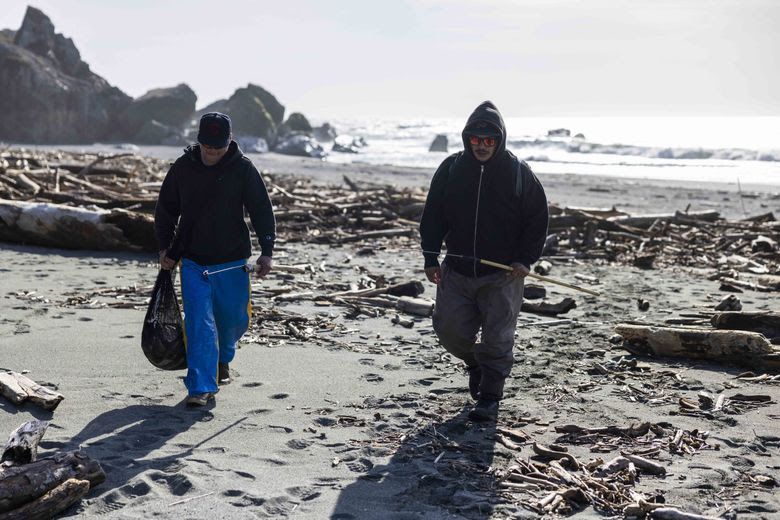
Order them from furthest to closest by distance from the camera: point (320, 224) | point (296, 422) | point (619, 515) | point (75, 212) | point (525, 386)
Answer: point (320, 224)
point (75, 212)
point (525, 386)
point (296, 422)
point (619, 515)

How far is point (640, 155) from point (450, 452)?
171 ft

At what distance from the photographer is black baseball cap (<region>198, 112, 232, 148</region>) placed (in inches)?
221

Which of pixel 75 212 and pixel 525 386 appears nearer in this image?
pixel 525 386

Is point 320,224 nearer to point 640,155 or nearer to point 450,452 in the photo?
point 450,452

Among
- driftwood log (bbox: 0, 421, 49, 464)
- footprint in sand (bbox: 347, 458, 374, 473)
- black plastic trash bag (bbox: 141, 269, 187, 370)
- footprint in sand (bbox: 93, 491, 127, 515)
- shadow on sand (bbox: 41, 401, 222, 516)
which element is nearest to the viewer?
footprint in sand (bbox: 93, 491, 127, 515)

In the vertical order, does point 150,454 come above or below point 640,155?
below

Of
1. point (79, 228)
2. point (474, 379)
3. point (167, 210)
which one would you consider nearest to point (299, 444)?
point (474, 379)

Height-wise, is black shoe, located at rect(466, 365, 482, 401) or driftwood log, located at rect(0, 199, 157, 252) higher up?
driftwood log, located at rect(0, 199, 157, 252)

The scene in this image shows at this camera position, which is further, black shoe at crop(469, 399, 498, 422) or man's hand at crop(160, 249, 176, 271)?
man's hand at crop(160, 249, 176, 271)

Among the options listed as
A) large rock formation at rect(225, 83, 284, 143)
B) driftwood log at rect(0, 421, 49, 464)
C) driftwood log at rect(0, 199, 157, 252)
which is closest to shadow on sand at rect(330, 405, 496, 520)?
driftwood log at rect(0, 421, 49, 464)

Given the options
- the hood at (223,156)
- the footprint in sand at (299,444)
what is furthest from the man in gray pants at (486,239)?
the hood at (223,156)

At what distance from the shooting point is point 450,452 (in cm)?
505

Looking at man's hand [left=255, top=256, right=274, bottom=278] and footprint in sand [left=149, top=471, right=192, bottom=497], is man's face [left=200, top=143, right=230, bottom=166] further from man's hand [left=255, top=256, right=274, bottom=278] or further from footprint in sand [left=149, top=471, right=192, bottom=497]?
footprint in sand [left=149, top=471, right=192, bottom=497]

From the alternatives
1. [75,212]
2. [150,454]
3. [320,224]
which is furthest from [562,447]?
[320,224]
